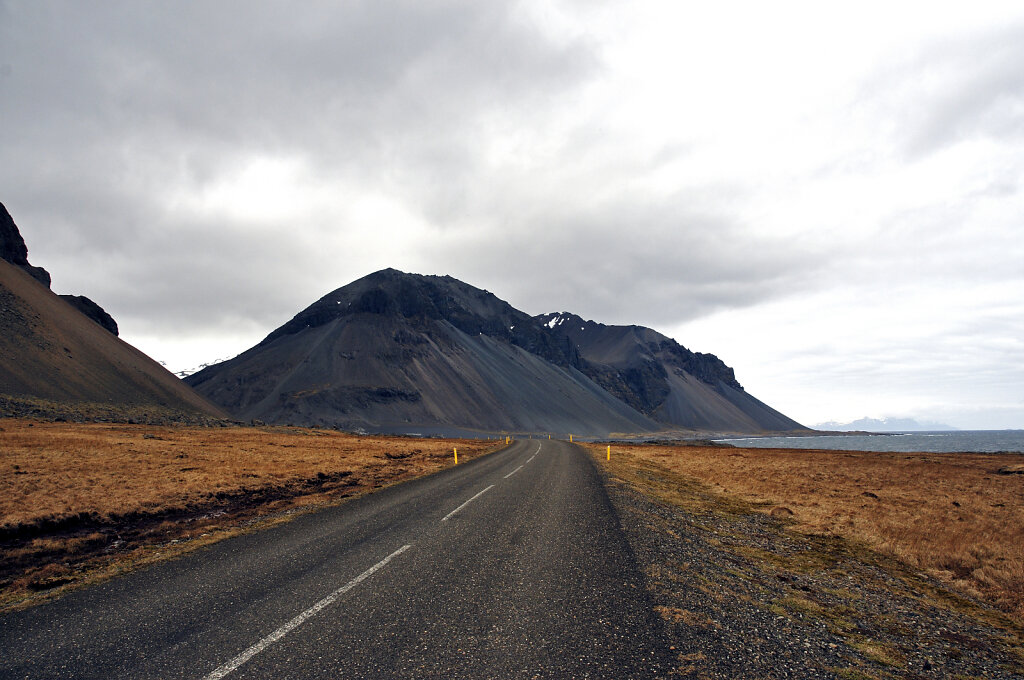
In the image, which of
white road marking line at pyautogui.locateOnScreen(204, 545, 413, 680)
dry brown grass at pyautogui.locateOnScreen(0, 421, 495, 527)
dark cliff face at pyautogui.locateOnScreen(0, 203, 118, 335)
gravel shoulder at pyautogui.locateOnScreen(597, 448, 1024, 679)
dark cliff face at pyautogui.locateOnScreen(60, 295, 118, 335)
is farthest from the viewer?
dark cliff face at pyautogui.locateOnScreen(60, 295, 118, 335)

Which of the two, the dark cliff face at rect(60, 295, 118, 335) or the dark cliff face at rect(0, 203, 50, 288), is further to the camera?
the dark cliff face at rect(60, 295, 118, 335)

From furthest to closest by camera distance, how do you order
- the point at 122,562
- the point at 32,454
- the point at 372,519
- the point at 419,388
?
the point at 419,388 → the point at 32,454 → the point at 372,519 → the point at 122,562

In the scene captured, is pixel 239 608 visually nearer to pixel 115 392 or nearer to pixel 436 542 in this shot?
pixel 436 542

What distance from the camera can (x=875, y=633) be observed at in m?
6.57

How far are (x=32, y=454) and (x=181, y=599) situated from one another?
2604 centimetres

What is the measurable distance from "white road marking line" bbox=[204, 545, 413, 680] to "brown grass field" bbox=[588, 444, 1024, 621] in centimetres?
1092

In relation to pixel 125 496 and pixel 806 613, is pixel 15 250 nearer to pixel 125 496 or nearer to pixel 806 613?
pixel 125 496

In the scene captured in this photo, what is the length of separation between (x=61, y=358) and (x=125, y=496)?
11335 centimetres

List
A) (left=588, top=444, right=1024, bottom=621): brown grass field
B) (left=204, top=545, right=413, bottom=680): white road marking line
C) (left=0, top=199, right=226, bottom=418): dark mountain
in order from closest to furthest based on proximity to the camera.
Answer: (left=204, top=545, right=413, bottom=680): white road marking line < (left=588, top=444, right=1024, bottom=621): brown grass field < (left=0, top=199, right=226, bottom=418): dark mountain

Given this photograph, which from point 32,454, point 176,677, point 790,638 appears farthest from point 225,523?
point 32,454

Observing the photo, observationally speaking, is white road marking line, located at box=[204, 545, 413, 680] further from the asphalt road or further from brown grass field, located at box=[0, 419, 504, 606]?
brown grass field, located at box=[0, 419, 504, 606]

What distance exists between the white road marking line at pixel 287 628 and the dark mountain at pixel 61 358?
103m

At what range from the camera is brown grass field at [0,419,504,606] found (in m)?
10.9

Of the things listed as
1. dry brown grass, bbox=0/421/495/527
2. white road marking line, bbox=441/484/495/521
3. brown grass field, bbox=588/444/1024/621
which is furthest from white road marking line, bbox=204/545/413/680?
dry brown grass, bbox=0/421/495/527
